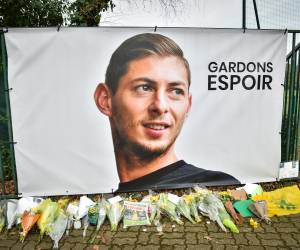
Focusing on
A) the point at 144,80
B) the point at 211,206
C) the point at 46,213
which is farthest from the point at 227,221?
the point at 46,213

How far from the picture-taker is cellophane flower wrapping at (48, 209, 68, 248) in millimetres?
3230

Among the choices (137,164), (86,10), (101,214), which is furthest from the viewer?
(86,10)

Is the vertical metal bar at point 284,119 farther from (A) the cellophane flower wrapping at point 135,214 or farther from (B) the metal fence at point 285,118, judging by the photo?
(A) the cellophane flower wrapping at point 135,214

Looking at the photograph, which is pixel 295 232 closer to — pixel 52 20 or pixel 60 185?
pixel 60 185

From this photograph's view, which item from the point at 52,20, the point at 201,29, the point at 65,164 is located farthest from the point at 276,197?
the point at 52,20

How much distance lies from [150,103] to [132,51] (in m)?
0.68

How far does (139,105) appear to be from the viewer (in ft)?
12.6

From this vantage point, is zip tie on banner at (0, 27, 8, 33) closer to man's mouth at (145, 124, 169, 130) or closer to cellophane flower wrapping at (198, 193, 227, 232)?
man's mouth at (145, 124, 169, 130)

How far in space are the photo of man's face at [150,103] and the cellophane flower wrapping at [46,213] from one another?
3.68ft

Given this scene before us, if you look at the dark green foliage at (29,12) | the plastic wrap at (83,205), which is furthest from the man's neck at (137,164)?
the dark green foliage at (29,12)

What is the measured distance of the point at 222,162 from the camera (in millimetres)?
4211

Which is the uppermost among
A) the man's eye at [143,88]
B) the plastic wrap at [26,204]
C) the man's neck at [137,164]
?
the man's eye at [143,88]

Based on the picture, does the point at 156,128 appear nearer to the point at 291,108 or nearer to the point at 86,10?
the point at 291,108

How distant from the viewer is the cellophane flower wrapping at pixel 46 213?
132 inches
